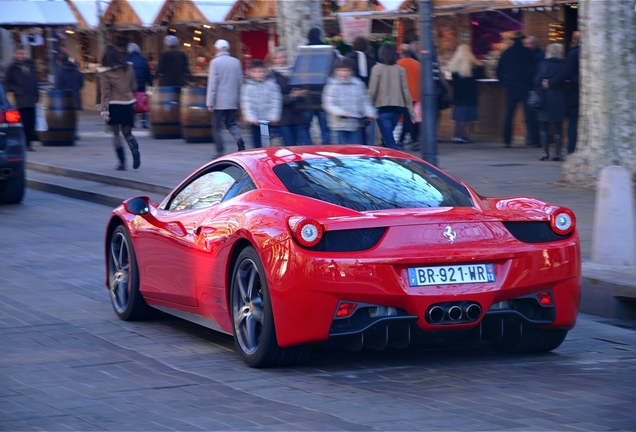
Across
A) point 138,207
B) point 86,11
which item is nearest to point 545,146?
point 138,207

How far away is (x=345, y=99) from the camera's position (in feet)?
46.7

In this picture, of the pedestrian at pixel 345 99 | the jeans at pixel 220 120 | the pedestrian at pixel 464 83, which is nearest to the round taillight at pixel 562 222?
the pedestrian at pixel 345 99

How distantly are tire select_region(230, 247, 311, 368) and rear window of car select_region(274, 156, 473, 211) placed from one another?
542 millimetres

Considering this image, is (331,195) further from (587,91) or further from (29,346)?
(587,91)

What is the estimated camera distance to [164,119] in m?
24.0

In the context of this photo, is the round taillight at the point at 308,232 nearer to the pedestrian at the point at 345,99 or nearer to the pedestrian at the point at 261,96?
the pedestrian at the point at 345,99

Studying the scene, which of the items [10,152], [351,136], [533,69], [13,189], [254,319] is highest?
[533,69]

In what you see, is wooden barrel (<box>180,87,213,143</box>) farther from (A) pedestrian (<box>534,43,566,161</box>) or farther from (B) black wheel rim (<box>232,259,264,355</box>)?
(B) black wheel rim (<box>232,259,264,355</box>)

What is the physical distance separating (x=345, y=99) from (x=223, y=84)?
474 centimetres

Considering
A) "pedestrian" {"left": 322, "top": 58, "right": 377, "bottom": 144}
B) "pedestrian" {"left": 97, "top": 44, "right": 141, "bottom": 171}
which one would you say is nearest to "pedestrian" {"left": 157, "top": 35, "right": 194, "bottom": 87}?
"pedestrian" {"left": 97, "top": 44, "right": 141, "bottom": 171}

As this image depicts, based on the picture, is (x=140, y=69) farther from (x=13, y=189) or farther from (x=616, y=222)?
(x=616, y=222)

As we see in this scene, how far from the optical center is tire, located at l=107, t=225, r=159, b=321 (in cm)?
812

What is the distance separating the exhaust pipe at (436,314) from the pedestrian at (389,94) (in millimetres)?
10470

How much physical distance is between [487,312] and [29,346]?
288 cm
